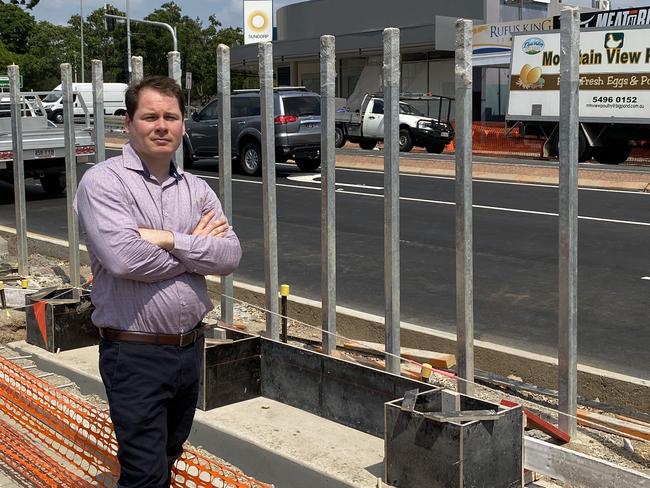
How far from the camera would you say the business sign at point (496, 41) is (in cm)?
3672

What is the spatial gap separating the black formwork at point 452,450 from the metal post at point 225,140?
7.35 feet

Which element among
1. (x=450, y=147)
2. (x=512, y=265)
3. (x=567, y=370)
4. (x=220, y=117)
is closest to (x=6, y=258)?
(x=220, y=117)

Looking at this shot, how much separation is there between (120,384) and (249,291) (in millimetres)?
4701

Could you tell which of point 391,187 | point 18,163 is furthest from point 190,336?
point 18,163

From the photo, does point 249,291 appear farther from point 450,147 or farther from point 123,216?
point 450,147

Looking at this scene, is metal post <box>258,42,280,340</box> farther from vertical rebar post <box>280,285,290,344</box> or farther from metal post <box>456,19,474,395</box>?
metal post <box>456,19,474,395</box>

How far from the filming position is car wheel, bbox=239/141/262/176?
19672mm

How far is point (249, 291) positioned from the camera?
809cm

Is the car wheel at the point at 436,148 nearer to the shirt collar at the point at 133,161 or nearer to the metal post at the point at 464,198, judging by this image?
the metal post at the point at 464,198

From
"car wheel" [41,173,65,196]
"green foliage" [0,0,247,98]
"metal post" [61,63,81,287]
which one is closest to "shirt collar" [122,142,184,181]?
"metal post" [61,63,81,287]

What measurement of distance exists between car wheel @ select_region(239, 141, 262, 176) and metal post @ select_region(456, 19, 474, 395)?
49.3 ft

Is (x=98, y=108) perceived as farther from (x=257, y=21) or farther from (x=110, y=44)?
(x=110, y=44)

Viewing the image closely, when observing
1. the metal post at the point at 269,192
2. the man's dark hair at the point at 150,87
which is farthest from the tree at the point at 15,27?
the man's dark hair at the point at 150,87

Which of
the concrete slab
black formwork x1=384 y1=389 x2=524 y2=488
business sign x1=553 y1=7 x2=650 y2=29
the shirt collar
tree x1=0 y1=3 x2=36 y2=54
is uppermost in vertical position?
tree x1=0 y1=3 x2=36 y2=54
